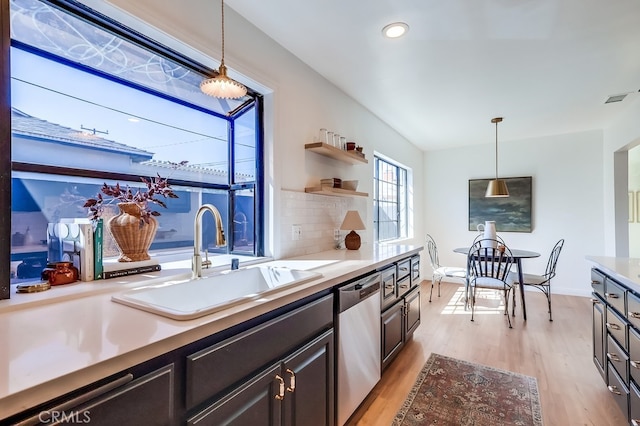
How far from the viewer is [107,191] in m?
1.39

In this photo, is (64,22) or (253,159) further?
(253,159)

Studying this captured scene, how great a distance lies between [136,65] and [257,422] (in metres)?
1.73

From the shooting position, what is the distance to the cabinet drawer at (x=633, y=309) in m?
1.50

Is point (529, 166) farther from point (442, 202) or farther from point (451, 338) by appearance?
point (451, 338)

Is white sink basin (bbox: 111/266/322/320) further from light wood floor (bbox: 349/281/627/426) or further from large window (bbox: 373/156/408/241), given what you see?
large window (bbox: 373/156/408/241)

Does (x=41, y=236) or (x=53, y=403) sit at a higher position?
(x=41, y=236)

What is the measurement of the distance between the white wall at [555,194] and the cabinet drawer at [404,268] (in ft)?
10.7

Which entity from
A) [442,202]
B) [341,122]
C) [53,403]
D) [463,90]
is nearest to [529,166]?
[442,202]

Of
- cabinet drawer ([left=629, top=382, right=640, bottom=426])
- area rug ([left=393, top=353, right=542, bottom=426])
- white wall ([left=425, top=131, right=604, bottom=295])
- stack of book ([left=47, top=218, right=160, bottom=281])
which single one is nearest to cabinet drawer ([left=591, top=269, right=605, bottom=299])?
cabinet drawer ([left=629, top=382, right=640, bottom=426])

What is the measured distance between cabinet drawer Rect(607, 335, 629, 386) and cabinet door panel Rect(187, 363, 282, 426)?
6.08 ft

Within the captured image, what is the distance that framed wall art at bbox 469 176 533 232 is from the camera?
4.88 metres

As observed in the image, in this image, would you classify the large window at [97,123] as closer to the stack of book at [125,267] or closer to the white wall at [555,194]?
the stack of book at [125,267]

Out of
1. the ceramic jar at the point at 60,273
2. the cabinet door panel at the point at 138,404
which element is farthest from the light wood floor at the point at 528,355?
the ceramic jar at the point at 60,273

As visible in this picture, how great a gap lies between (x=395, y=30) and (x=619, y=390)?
8.22 ft
